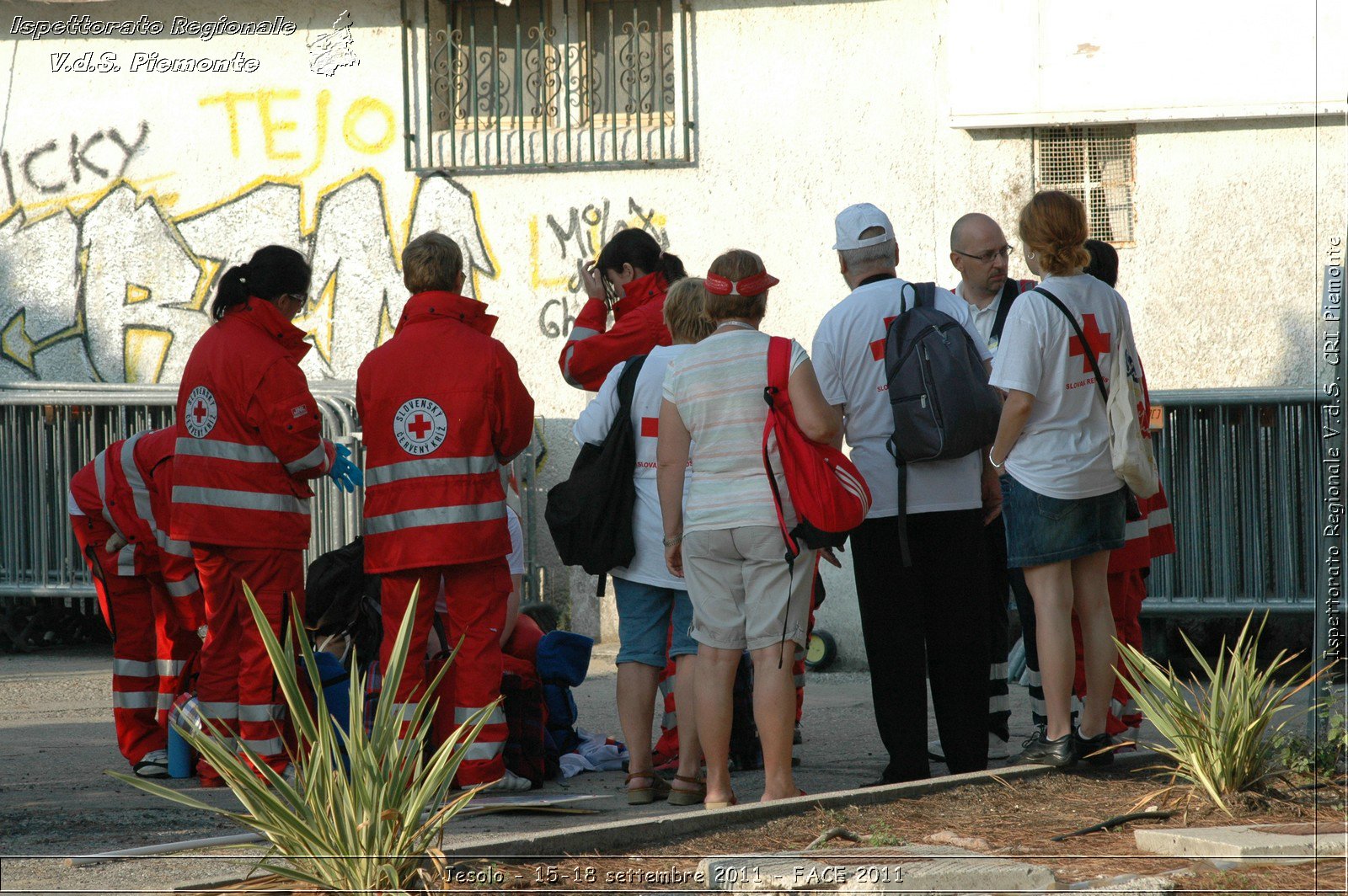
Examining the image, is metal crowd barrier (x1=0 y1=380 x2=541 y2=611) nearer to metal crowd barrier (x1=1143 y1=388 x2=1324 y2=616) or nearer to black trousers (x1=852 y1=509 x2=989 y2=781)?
metal crowd barrier (x1=1143 y1=388 x2=1324 y2=616)

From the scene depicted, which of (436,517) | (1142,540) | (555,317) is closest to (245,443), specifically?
(436,517)

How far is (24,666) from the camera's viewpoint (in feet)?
30.8

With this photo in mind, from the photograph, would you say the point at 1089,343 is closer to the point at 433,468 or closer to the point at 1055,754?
the point at 1055,754

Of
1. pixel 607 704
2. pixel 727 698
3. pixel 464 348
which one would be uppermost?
pixel 464 348

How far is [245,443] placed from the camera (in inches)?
219

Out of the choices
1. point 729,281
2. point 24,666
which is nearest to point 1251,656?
point 729,281

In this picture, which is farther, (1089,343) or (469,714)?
(469,714)

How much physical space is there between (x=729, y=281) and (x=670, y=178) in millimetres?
4953

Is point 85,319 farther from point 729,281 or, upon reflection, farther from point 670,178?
point 729,281

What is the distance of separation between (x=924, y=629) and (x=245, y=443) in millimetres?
2484

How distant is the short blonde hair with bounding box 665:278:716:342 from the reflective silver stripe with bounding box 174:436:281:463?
61.1 inches

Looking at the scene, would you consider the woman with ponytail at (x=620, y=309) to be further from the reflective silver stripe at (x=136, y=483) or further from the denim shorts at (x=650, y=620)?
the reflective silver stripe at (x=136, y=483)

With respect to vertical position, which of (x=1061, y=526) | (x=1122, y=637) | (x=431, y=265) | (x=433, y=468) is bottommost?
(x=1122, y=637)

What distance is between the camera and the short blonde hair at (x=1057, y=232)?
509 centimetres
